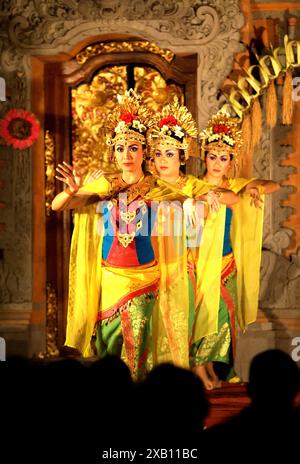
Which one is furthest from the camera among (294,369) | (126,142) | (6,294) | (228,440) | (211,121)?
(6,294)

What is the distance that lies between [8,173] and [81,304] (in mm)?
1336

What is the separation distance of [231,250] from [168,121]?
89 cm

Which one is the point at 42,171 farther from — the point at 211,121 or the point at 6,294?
the point at 211,121

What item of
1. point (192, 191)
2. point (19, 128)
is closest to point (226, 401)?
point (192, 191)

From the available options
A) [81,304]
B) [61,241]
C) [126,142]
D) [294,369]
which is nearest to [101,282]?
[81,304]

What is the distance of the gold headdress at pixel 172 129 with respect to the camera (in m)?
5.20

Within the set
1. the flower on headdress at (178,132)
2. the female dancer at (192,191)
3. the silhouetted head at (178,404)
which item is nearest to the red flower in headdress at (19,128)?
the female dancer at (192,191)

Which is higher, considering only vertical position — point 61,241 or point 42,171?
point 42,171

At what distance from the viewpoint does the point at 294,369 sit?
2.72 m

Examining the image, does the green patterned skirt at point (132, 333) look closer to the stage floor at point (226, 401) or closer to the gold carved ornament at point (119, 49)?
the stage floor at point (226, 401)

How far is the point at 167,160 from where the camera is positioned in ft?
17.3

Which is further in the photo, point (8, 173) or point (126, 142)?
point (8, 173)

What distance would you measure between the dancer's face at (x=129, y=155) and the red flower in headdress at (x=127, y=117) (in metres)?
0.12

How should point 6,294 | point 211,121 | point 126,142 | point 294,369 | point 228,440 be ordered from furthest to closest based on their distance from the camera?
point 6,294
point 211,121
point 126,142
point 294,369
point 228,440
